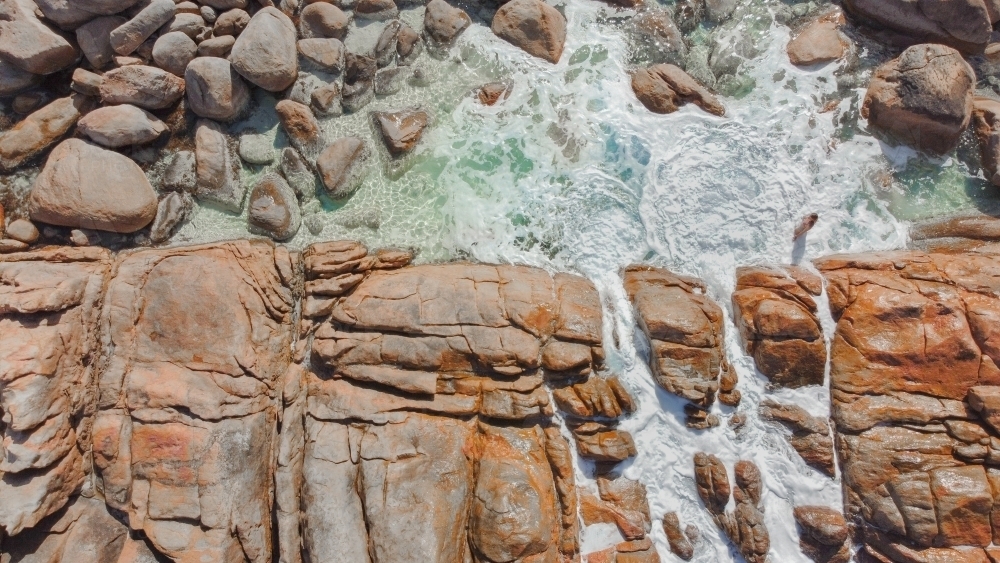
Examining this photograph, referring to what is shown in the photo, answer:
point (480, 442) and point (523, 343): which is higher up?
point (523, 343)

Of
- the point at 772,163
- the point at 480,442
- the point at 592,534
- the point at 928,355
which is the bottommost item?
the point at 592,534

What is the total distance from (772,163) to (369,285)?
785cm

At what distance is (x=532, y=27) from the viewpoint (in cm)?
1080

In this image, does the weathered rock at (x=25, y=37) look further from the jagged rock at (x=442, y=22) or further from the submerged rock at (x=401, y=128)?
the jagged rock at (x=442, y=22)

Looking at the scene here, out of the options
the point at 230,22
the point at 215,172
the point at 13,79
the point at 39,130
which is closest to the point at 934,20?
the point at 230,22

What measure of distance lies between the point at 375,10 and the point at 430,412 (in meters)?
7.86

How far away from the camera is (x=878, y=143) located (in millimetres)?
10391

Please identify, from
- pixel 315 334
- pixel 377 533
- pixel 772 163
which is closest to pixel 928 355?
pixel 772 163

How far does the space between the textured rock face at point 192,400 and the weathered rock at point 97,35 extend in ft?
12.8

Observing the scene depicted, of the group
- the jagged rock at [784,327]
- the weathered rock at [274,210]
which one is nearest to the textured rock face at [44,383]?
the weathered rock at [274,210]

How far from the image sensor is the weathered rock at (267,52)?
30.9 feet

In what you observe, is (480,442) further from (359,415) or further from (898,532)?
(898,532)

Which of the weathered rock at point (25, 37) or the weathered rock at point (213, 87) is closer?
the weathered rock at point (25, 37)

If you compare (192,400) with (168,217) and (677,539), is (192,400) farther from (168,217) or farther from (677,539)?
(677,539)
